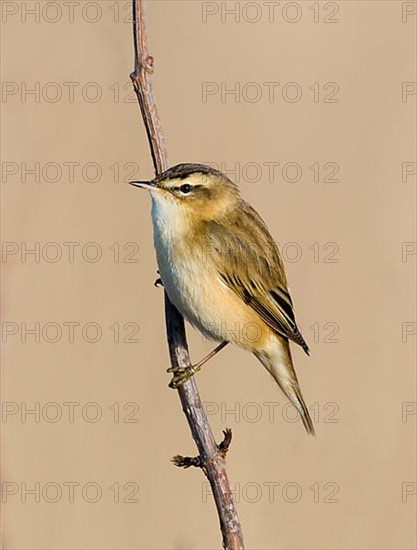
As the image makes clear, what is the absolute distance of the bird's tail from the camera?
4098 millimetres

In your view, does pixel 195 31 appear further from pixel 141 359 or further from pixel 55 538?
pixel 55 538

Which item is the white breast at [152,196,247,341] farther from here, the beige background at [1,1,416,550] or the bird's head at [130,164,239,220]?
the beige background at [1,1,416,550]

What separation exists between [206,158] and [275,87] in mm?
732

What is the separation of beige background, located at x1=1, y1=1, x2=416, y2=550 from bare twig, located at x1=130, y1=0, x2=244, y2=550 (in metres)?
1.11

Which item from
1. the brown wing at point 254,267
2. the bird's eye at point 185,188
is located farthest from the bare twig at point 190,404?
the brown wing at point 254,267

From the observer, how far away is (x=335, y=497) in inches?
203

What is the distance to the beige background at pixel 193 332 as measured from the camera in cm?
512

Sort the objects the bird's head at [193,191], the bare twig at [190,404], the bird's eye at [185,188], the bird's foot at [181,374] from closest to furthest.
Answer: the bare twig at [190,404]
the bird's foot at [181,374]
the bird's head at [193,191]
the bird's eye at [185,188]

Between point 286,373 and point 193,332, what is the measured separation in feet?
5.60

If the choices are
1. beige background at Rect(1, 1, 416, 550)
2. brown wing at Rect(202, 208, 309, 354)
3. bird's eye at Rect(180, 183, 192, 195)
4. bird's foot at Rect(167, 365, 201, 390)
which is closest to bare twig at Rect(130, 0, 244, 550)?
bird's foot at Rect(167, 365, 201, 390)

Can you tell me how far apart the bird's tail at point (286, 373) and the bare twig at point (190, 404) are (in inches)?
22.0

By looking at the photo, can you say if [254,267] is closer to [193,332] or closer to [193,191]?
[193,191]

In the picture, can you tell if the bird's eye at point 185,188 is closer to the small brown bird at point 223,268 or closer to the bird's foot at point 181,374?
the small brown bird at point 223,268

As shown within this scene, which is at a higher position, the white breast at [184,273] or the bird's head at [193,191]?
the bird's head at [193,191]
